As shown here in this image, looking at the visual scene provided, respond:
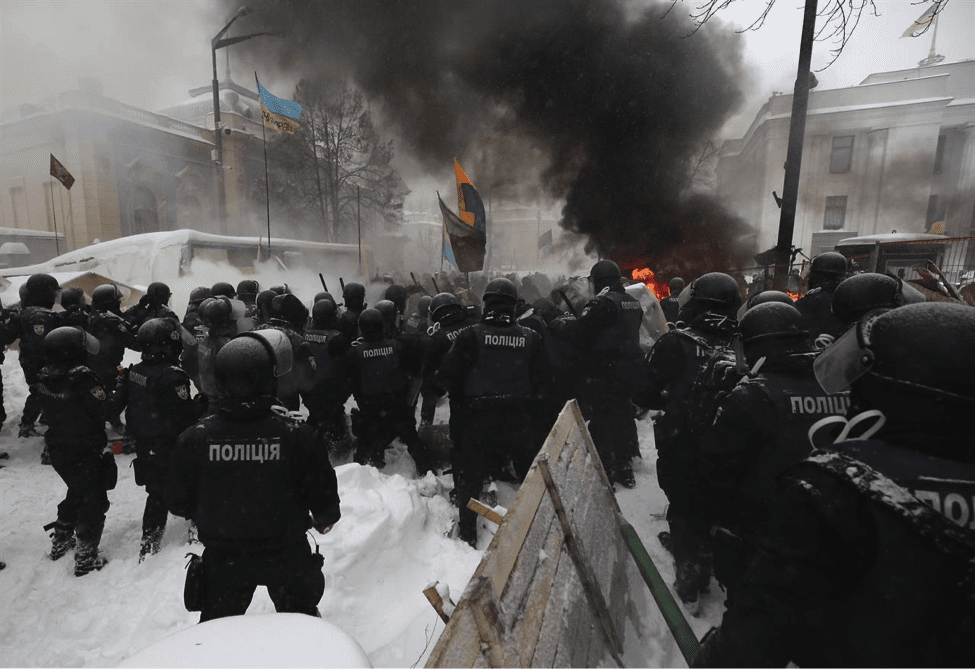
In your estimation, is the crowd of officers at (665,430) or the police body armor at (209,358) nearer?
the crowd of officers at (665,430)

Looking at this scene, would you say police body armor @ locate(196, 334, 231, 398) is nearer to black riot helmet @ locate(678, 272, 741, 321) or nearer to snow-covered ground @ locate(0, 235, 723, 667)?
snow-covered ground @ locate(0, 235, 723, 667)

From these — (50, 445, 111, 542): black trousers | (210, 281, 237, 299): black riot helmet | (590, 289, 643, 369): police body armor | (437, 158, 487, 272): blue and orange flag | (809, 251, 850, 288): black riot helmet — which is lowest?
(50, 445, 111, 542): black trousers

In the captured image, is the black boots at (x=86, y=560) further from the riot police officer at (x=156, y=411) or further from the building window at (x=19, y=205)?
the building window at (x=19, y=205)

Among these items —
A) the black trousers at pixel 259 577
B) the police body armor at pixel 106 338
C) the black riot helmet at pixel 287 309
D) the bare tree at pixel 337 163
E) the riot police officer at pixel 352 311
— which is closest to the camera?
the black trousers at pixel 259 577

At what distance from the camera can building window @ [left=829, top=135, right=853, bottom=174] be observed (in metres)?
27.7

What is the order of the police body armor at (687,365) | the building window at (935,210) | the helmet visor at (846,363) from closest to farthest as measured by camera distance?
the helmet visor at (846,363)
the police body armor at (687,365)
the building window at (935,210)

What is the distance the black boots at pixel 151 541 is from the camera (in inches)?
145

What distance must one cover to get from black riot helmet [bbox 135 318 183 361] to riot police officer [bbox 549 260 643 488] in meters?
3.34

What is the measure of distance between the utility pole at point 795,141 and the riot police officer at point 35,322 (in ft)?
32.0

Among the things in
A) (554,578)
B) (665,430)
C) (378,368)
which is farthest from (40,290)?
(665,430)

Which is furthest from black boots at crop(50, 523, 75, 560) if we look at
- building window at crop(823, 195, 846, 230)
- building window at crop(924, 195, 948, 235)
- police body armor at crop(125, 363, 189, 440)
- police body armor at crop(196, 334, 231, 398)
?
building window at crop(924, 195, 948, 235)

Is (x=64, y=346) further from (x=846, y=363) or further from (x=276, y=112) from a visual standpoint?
(x=276, y=112)

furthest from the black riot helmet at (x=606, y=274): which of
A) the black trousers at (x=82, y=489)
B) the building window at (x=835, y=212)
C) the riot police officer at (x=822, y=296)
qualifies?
the building window at (x=835, y=212)

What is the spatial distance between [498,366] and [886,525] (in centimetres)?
296
